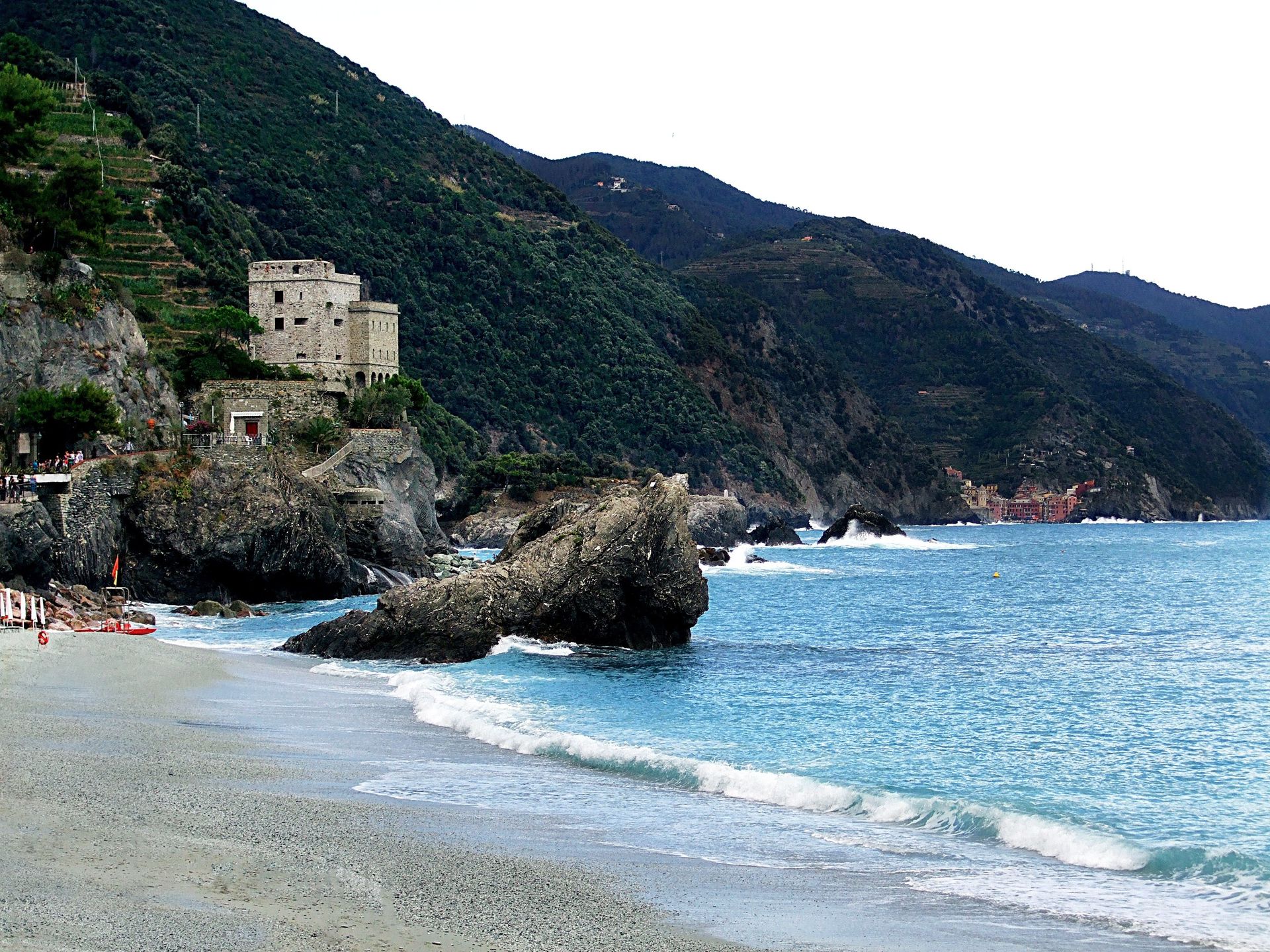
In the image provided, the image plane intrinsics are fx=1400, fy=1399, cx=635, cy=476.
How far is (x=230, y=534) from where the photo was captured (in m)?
46.5

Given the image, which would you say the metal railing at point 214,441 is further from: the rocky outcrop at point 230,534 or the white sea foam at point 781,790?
the white sea foam at point 781,790

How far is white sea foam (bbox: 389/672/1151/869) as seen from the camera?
14.8m

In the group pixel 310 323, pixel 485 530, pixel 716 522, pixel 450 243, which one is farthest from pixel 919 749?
pixel 450 243

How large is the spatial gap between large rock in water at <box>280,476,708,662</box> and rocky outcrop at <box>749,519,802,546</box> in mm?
83920

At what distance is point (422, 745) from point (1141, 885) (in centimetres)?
1024

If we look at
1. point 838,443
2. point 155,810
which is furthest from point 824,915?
point 838,443

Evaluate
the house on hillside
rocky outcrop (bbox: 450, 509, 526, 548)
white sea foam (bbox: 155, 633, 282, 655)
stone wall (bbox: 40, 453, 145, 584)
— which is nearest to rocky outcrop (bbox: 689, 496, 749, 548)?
rocky outcrop (bbox: 450, 509, 526, 548)

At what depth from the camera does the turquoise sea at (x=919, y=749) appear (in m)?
13.8

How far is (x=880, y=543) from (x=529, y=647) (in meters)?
96.6

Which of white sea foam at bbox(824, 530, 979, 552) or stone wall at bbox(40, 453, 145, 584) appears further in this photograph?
white sea foam at bbox(824, 530, 979, 552)

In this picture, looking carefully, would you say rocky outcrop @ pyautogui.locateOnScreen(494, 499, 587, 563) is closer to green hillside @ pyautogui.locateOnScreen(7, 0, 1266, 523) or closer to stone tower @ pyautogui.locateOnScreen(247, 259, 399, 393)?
stone tower @ pyautogui.locateOnScreen(247, 259, 399, 393)

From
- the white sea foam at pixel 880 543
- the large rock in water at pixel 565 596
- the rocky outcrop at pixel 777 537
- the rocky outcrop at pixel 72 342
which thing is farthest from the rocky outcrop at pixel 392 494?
the white sea foam at pixel 880 543

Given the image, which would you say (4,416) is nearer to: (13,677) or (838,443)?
(13,677)

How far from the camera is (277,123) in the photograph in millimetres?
148500
